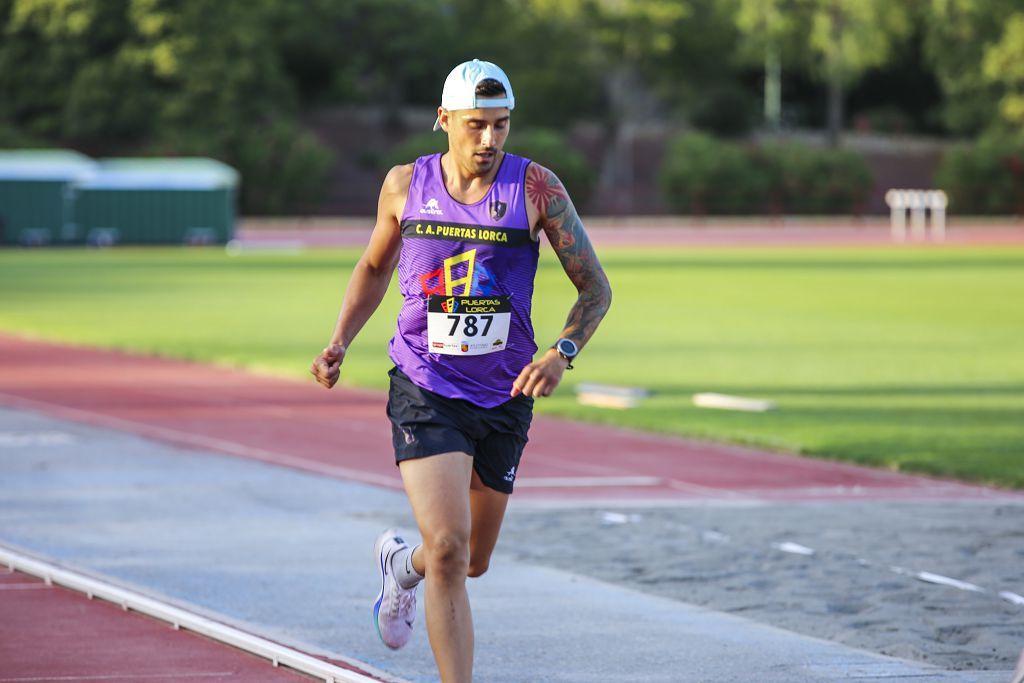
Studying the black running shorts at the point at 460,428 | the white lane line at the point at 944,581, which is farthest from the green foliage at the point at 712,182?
the black running shorts at the point at 460,428

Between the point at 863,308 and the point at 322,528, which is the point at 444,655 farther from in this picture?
the point at 863,308

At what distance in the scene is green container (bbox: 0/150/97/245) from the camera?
54.8m

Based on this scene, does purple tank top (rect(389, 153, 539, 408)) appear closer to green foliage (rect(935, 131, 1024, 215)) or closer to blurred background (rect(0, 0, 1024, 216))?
blurred background (rect(0, 0, 1024, 216))

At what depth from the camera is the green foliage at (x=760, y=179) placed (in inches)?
2862

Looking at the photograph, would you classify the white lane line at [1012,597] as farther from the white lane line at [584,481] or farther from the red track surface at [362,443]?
the white lane line at [584,481]

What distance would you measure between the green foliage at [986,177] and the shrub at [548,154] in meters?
14.3

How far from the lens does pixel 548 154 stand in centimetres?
7475

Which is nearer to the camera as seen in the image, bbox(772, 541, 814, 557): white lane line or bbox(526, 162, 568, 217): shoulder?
bbox(526, 162, 568, 217): shoulder

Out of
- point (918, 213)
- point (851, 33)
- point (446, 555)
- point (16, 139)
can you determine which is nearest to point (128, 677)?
point (446, 555)

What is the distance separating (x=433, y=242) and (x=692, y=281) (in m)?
33.4

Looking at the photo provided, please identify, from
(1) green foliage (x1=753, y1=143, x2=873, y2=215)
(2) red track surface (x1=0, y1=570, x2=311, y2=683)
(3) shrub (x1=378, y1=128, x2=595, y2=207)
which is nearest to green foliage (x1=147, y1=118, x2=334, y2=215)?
(3) shrub (x1=378, y1=128, x2=595, y2=207)

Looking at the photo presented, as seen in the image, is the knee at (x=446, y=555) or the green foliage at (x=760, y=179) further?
the green foliage at (x=760, y=179)

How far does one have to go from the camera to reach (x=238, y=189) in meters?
70.6

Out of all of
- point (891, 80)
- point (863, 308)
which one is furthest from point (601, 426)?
point (891, 80)
